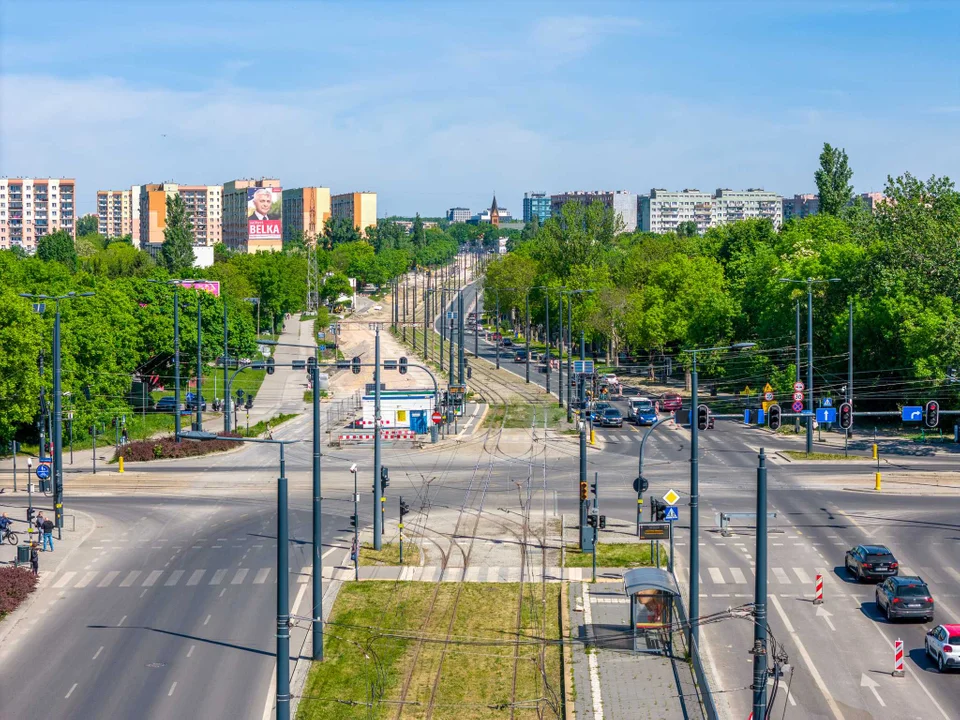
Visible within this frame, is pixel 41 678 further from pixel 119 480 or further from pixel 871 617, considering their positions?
pixel 119 480

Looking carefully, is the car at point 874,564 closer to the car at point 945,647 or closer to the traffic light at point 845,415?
the car at point 945,647

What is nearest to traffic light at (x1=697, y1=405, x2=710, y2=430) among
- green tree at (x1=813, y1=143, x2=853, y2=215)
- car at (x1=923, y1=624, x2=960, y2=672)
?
car at (x1=923, y1=624, x2=960, y2=672)

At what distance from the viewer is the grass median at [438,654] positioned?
90.3 ft

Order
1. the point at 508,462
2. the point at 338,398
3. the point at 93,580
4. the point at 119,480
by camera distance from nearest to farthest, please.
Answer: the point at 93,580, the point at 119,480, the point at 508,462, the point at 338,398

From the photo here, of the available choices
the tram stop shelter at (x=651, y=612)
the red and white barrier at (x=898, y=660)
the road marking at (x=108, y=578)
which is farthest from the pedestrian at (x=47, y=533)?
the red and white barrier at (x=898, y=660)

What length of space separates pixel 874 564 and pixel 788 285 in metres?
47.0

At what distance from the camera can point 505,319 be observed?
17012 centimetres

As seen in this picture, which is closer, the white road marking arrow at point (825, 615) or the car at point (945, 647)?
the car at point (945, 647)

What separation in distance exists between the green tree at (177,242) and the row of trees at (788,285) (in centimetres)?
3767

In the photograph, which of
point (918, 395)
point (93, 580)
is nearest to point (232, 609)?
point (93, 580)

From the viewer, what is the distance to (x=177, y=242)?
14700 centimetres

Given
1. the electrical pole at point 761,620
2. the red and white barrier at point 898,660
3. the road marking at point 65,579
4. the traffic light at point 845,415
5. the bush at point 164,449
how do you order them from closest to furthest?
the electrical pole at point 761,620 → the red and white barrier at point 898,660 → the road marking at point 65,579 → the traffic light at point 845,415 → the bush at point 164,449

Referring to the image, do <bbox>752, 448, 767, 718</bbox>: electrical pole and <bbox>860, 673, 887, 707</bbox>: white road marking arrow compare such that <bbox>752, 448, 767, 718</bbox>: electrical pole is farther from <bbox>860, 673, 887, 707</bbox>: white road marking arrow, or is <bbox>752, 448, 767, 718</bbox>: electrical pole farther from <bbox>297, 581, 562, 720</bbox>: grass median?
<bbox>297, 581, 562, 720</bbox>: grass median

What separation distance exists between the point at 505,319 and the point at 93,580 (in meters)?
132
